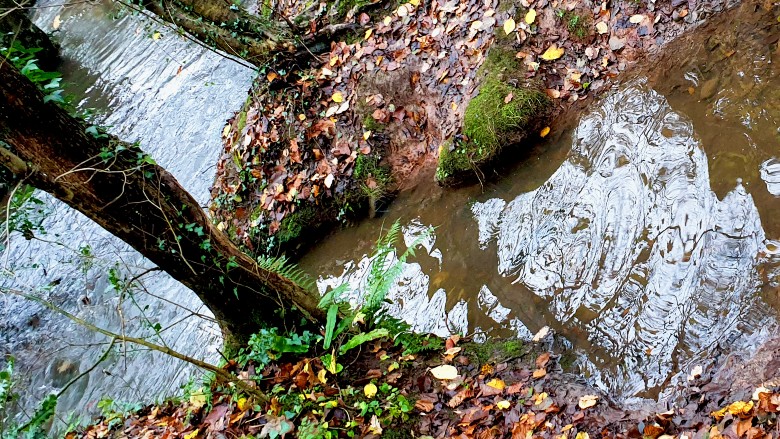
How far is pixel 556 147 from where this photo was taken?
200 inches

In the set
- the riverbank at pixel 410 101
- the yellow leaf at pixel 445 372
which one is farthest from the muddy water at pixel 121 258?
the yellow leaf at pixel 445 372

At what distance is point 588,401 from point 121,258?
4.59 meters

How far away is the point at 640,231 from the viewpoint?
4152mm

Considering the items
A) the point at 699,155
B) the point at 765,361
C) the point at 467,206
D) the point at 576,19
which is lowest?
the point at 765,361

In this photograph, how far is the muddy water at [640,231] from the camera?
3613mm

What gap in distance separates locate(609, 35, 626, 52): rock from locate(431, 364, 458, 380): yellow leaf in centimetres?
338

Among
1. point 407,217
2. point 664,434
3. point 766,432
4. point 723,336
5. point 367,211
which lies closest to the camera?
point 766,432

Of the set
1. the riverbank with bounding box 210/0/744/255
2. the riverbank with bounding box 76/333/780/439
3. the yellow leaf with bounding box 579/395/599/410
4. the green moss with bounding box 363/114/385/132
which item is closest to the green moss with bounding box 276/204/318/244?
the riverbank with bounding box 210/0/744/255

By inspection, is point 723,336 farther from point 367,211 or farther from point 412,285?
point 367,211

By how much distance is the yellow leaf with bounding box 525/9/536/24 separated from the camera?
547 centimetres

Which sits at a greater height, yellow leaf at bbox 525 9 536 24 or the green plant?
yellow leaf at bbox 525 9 536 24

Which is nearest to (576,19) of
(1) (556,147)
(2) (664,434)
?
(1) (556,147)

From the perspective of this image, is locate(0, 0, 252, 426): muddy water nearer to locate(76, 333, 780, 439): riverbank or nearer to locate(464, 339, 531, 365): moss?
locate(76, 333, 780, 439): riverbank

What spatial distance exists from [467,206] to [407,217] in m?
0.70
